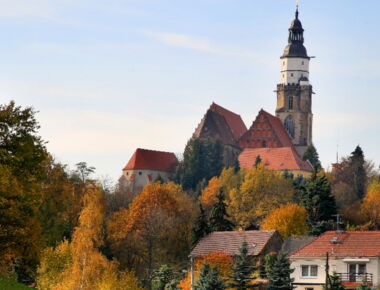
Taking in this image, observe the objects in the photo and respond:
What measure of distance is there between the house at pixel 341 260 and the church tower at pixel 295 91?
12523 cm

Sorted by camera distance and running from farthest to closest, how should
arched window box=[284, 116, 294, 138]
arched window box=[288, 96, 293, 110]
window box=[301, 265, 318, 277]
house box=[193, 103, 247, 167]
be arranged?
arched window box=[288, 96, 293, 110] → arched window box=[284, 116, 294, 138] → house box=[193, 103, 247, 167] → window box=[301, 265, 318, 277]

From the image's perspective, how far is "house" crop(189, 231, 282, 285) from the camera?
7438cm

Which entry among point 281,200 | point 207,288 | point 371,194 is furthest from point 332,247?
point 281,200

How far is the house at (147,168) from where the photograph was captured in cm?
17388

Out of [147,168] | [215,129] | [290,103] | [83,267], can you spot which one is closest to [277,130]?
[290,103]

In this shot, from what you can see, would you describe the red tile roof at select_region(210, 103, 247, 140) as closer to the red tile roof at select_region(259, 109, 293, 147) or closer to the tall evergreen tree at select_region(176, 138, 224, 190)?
the red tile roof at select_region(259, 109, 293, 147)

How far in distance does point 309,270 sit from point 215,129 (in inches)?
4475

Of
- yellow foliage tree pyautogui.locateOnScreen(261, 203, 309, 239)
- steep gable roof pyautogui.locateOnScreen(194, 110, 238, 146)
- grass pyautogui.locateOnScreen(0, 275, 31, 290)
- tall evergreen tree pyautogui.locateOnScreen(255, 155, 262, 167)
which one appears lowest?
grass pyautogui.locateOnScreen(0, 275, 31, 290)

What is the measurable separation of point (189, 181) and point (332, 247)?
8749 cm

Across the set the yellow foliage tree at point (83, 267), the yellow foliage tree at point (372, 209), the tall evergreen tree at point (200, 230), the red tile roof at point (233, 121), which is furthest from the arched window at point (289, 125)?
the yellow foliage tree at point (83, 267)

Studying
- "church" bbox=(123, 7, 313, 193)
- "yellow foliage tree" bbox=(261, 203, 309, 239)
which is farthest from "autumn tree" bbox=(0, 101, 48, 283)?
"church" bbox=(123, 7, 313, 193)

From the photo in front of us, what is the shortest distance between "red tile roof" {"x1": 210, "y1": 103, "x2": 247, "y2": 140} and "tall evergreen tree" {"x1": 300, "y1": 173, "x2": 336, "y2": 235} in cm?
9049

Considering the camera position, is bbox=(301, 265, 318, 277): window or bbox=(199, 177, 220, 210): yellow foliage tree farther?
bbox=(199, 177, 220, 210): yellow foliage tree

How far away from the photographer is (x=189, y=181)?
158 m
